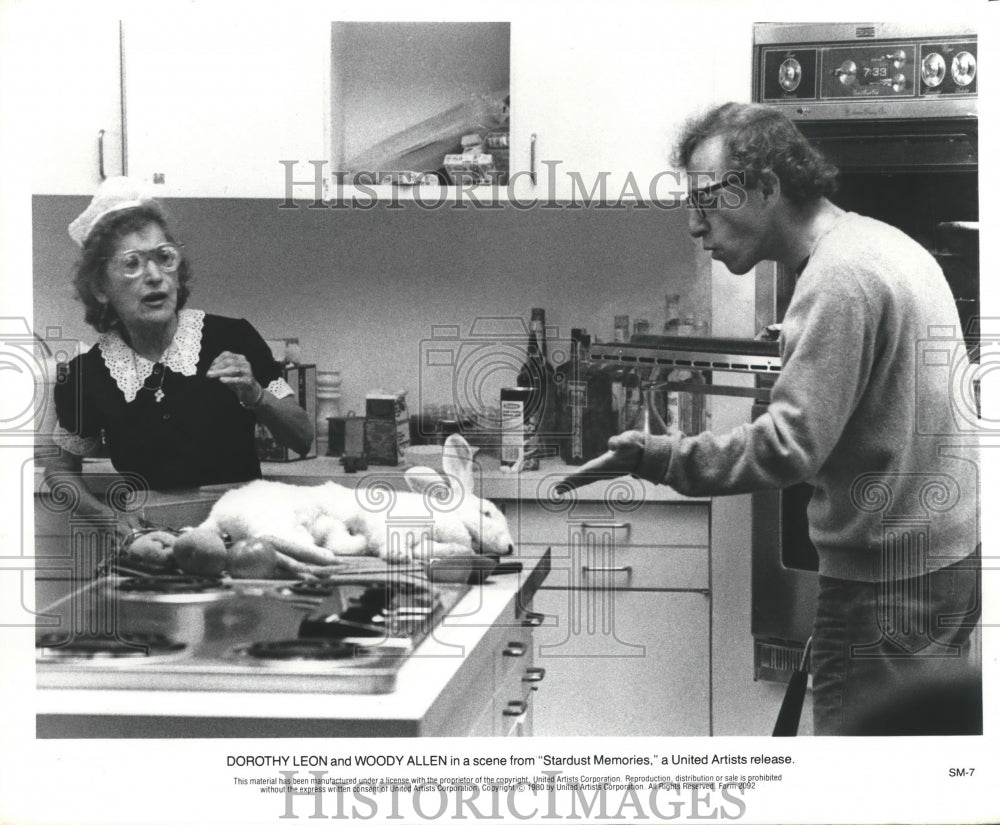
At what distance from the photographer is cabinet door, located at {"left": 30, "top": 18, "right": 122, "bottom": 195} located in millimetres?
1491

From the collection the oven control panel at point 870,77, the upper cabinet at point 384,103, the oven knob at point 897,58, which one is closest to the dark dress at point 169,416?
the upper cabinet at point 384,103

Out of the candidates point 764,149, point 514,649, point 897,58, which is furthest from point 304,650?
point 897,58

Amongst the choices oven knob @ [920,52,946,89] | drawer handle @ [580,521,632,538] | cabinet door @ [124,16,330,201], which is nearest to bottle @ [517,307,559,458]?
drawer handle @ [580,521,632,538]

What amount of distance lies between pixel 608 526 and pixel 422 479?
1.35ft

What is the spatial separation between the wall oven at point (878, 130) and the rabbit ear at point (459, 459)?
466 mm

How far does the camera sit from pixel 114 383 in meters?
1.59

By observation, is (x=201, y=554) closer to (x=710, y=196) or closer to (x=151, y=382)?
(x=151, y=382)

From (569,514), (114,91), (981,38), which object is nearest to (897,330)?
(981,38)

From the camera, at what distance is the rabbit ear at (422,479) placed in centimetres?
139

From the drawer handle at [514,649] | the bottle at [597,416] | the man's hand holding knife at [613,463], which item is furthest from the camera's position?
the bottle at [597,416]

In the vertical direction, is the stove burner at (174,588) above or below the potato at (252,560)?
below

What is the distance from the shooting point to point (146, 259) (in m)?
1.65

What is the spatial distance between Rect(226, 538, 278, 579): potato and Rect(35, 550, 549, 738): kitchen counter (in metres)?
0.19

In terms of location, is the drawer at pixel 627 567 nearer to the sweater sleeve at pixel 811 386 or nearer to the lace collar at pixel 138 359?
the sweater sleeve at pixel 811 386
